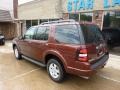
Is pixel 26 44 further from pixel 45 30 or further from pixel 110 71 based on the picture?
pixel 110 71

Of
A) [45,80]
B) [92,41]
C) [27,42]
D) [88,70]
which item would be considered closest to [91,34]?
[92,41]

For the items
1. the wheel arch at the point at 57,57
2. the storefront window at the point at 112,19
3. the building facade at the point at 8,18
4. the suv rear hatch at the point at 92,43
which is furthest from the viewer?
the building facade at the point at 8,18

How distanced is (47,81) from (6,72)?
196cm

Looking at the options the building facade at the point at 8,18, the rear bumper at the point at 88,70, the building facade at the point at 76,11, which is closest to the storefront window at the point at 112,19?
the building facade at the point at 76,11

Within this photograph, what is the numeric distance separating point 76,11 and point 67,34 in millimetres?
6539

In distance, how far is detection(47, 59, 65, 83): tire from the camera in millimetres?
4578

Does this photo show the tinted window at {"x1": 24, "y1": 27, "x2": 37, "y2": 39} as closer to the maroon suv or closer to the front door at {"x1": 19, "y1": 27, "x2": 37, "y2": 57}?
the front door at {"x1": 19, "y1": 27, "x2": 37, "y2": 57}

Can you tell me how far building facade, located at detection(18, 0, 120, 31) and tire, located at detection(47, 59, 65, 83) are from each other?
5.40 metres

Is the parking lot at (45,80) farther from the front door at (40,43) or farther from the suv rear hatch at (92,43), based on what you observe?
the suv rear hatch at (92,43)

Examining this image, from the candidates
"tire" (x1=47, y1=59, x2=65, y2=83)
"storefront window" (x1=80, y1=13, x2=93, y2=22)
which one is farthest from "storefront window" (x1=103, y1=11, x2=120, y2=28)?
"tire" (x1=47, y1=59, x2=65, y2=83)

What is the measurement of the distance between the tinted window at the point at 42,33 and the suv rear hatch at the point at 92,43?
1520 mm

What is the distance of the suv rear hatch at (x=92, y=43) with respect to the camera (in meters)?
3.99

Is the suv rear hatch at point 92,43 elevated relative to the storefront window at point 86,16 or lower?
lower

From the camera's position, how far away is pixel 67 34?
170 inches
